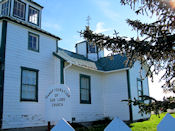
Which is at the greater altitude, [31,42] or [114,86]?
[31,42]

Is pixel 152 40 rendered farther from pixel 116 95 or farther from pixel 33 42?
pixel 116 95

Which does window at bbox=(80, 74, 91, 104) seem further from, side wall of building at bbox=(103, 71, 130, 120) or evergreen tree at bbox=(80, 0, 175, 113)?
evergreen tree at bbox=(80, 0, 175, 113)

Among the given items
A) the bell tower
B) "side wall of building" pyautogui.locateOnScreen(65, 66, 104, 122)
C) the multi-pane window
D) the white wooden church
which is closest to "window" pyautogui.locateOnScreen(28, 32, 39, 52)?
the white wooden church

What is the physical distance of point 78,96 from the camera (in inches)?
522

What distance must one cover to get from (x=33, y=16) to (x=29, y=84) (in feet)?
15.9

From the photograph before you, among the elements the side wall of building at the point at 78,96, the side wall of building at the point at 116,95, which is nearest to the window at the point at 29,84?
the side wall of building at the point at 78,96

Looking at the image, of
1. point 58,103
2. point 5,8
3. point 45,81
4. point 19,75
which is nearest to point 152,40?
point 58,103

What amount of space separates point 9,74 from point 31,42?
8.29 feet

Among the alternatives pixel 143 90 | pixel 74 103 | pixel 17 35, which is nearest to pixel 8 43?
pixel 17 35

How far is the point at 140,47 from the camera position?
14.7 ft

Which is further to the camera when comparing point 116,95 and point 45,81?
point 116,95

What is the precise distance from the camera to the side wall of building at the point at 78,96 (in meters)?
12.8

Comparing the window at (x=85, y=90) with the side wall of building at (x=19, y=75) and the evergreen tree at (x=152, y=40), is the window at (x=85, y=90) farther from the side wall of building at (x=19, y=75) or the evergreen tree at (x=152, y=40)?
the evergreen tree at (x=152, y=40)

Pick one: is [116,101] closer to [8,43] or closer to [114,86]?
[114,86]
